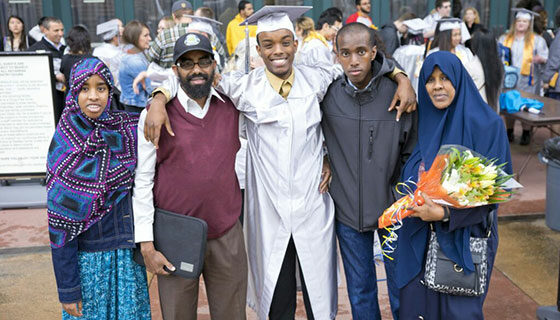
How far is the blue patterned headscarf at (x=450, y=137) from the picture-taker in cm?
288

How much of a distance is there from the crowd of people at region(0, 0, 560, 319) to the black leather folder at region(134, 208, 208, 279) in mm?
50

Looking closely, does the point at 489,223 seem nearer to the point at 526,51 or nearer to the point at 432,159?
the point at 432,159

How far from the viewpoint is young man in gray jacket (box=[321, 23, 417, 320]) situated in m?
3.29

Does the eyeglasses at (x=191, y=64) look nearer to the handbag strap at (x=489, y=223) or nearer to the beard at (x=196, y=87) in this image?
the beard at (x=196, y=87)

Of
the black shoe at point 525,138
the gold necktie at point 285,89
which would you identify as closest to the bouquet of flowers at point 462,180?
the gold necktie at point 285,89

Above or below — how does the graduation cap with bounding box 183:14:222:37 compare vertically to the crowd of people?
above

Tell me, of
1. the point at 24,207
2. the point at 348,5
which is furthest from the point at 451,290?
the point at 348,5

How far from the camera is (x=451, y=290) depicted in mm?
2926

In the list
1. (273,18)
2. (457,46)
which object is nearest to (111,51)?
(457,46)

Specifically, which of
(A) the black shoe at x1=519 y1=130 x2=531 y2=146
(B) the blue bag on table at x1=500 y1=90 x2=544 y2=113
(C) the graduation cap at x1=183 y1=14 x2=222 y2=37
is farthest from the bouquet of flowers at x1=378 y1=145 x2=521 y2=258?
(A) the black shoe at x1=519 y1=130 x2=531 y2=146

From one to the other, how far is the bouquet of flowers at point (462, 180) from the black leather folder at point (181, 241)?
112 cm

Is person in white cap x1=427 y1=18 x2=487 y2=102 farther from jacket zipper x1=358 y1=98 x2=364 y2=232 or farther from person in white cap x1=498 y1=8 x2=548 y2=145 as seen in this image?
jacket zipper x1=358 y1=98 x2=364 y2=232

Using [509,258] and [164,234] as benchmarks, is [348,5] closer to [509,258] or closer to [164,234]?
[509,258]

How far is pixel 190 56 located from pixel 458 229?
65.0 inches
